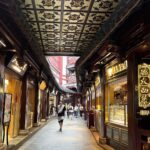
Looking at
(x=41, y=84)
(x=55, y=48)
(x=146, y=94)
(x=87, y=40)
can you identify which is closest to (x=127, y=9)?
(x=146, y=94)

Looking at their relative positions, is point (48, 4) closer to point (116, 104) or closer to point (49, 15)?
point (49, 15)

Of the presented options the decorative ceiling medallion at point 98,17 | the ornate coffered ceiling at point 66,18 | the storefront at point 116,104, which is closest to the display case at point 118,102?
the storefront at point 116,104

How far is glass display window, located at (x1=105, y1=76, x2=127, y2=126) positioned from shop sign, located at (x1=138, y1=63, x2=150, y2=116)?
5.74ft

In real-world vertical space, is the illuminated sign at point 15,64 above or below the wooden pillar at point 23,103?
above

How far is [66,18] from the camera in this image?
9.15 m

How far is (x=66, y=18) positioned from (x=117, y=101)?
340 centimetres

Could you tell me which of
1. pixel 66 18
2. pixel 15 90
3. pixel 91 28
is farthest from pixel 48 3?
pixel 15 90

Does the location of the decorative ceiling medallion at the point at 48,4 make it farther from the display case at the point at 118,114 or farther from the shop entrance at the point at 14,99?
the shop entrance at the point at 14,99

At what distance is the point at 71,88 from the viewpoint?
49688mm

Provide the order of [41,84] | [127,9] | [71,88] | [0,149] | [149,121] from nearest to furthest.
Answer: [127,9] → [149,121] → [0,149] → [41,84] → [71,88]

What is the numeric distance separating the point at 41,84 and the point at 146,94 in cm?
1224

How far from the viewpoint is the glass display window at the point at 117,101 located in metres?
9.18

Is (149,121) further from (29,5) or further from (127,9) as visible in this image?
(29,5)

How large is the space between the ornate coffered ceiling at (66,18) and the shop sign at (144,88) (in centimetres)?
209
